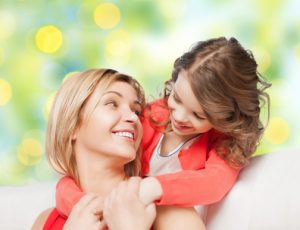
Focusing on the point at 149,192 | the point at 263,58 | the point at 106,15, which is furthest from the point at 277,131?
the point at 149,192

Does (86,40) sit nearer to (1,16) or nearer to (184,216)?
(1,16)

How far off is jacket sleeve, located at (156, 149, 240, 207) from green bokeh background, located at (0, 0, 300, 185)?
930 millimetres

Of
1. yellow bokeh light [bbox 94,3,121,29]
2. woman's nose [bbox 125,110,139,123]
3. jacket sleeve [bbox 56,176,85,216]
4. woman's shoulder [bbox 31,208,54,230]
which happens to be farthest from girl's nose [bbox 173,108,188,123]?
yellow bokeh light [bbox 94,3,121,29]

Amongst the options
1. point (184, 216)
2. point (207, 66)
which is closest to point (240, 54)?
point (207, 66)

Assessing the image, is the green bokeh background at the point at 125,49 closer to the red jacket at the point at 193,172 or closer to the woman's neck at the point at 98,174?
the red jacket at the point at 193,172

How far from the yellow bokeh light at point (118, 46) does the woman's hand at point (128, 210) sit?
113 cm

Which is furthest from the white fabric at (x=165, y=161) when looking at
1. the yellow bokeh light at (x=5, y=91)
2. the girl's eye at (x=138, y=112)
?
the yellow bokeh light at (x=5, y=91)

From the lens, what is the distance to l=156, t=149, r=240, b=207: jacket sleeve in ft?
5.05

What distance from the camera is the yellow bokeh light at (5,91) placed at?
2.58m

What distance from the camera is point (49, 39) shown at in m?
2.61

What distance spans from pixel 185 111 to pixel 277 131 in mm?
1004

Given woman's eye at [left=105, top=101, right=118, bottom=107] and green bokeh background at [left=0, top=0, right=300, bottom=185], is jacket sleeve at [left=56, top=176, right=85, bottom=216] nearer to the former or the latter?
woman's eye at [left=105, top=101, right=118, bottom=107]

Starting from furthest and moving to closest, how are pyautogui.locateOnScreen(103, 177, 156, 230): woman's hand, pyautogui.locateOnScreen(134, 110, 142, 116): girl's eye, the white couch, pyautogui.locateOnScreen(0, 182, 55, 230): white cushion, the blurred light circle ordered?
the blurred light circle
pyautogui.locateOnScreen(0, 182, 55, 230): white cushion
pyautogui.locateOnScreen(134, 110, 142, 116): girl's eye
the white couch
pyautogui.locateOnScreen(103, 177, 156, 230): woman's hand

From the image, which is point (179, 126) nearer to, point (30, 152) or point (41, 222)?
point (41, 222)
